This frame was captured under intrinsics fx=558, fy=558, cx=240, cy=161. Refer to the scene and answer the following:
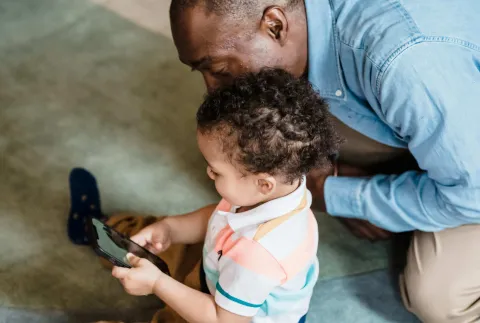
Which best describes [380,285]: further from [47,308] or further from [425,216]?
[47,308]

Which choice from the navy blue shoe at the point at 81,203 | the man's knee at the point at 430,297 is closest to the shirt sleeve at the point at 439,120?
the man's knee at the point at 430,297

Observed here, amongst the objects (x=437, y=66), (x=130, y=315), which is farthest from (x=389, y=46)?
(x=130, y=315)

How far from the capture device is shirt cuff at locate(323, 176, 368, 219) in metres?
1.05

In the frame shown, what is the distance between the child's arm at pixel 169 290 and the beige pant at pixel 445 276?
383 millimetres

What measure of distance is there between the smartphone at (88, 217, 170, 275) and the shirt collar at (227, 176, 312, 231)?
0.19 metres

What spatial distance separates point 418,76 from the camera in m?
0.78

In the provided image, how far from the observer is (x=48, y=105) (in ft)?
4.71

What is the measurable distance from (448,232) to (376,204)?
14cm

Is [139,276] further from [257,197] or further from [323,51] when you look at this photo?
[323,51]

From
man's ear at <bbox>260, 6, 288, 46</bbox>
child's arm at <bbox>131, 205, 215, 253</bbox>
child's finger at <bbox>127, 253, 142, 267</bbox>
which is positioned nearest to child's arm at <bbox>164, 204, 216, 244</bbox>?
child's arm at <bbox>131, 205, 215, 253</bbox>

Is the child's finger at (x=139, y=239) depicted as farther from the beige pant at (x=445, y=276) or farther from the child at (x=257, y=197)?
the beige pant at (x=445, y=276)

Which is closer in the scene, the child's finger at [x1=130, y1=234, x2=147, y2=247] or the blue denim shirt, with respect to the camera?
the blue denim shirt

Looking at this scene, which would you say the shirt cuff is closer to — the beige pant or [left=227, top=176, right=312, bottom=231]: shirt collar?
the beige pant

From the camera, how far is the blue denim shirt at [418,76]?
0.78 meters
